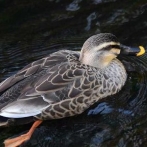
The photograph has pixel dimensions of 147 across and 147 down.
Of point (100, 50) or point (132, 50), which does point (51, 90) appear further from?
point (132, 50)

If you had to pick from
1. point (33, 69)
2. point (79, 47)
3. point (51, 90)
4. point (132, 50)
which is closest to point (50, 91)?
point (51, 90)

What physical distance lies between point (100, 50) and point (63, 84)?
65 centimetres

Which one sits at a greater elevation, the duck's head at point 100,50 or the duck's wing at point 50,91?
the duck's head at point 100,50

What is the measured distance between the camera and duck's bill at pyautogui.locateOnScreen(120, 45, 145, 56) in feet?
20.6

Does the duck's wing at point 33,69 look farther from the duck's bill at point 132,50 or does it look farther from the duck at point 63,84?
the duck's bill at point 132,50

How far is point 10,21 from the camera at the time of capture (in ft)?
24.5

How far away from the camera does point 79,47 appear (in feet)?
22.9

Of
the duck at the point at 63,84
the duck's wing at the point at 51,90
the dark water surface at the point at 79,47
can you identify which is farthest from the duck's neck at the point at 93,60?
the dark water surface at the point at 79,47

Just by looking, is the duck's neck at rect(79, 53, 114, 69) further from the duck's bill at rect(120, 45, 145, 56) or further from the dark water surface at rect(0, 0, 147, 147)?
the dark water surface at rect(0, 0, 147, 147)

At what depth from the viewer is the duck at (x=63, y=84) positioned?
5.64 metres

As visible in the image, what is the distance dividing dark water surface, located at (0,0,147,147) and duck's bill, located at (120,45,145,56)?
0.89ft

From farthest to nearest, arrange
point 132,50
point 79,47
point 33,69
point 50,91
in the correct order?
point 79,47 < point 132,50 < point 33,69 < point 50,91

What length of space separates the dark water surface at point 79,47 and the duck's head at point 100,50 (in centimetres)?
40

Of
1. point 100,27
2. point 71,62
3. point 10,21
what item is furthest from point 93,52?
point 10,21
